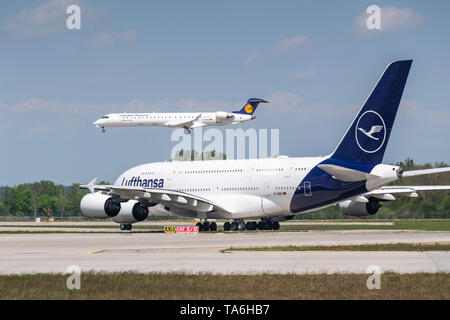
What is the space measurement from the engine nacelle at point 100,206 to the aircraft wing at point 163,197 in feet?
2.20

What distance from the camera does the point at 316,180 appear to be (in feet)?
156

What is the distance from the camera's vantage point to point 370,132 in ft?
145

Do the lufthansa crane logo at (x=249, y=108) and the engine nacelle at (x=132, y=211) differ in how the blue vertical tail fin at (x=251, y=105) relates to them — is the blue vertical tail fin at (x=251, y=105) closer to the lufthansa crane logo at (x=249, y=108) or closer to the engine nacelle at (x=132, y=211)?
the lufthansa crane logo at (x=249, y=108)

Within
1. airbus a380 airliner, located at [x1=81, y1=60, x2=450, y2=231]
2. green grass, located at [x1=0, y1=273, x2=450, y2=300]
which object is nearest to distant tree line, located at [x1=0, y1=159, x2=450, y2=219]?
airbus a380 airliner, located at [x1=81, y1=60, x2=450, y2=231]

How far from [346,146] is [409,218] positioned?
47.7 m

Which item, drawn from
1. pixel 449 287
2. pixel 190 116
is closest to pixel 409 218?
pixel 190 116

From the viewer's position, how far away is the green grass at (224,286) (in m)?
15.8

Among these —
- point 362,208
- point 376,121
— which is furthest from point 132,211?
point 376,121

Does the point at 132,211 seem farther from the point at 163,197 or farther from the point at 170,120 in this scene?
the point at 170,120

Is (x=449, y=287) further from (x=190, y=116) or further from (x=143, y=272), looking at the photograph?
(x=190, y=116)

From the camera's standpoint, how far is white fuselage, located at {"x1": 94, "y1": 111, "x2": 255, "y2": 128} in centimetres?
8831

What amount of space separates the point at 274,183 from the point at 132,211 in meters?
11.2

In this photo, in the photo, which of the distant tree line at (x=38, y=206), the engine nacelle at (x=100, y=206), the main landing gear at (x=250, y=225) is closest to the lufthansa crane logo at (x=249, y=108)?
the main landing gear at (x=250, y=225)

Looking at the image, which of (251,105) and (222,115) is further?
(251,105)
